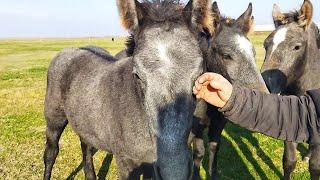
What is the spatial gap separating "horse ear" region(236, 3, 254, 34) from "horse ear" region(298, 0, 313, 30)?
2.68ft

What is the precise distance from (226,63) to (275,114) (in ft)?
8.42

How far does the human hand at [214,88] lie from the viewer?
2908 millimetres

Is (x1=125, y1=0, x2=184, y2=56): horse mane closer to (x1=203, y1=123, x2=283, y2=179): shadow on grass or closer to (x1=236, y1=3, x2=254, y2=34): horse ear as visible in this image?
(x1=236, y1=3, x2=254, y2=34): horse ear

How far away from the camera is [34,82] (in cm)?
1838

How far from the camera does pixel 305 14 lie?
19.9 ft

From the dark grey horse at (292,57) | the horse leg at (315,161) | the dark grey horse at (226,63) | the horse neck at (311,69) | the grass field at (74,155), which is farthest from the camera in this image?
the grass field at (74,155)

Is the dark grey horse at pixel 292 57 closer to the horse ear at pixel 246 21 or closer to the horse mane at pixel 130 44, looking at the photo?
the horse ear at pixel 246 21

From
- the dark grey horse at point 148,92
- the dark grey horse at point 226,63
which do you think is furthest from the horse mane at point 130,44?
the dark grey horse at point 226,63

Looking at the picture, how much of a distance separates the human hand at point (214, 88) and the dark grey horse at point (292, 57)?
313cm

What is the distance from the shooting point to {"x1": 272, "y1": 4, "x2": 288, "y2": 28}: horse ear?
6.26 meters

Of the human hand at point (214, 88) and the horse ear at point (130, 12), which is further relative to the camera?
the horse ear at point (130, 12)

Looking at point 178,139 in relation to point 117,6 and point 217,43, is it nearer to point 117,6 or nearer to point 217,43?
point 117,6

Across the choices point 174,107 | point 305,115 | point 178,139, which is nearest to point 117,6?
point 174,107

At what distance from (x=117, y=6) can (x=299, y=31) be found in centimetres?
369
